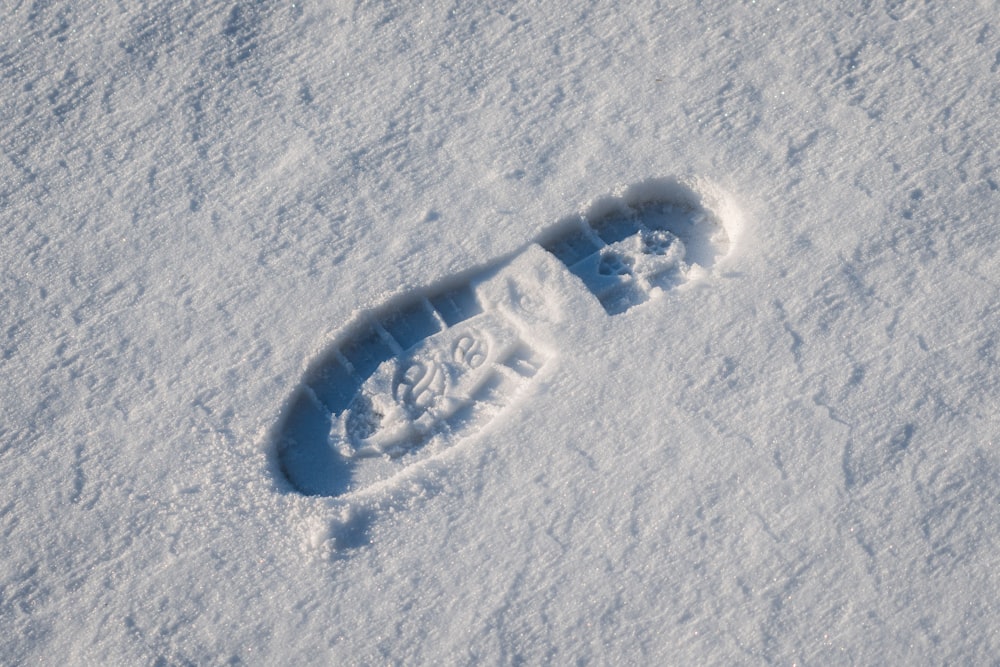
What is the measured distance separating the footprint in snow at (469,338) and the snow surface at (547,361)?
38 mm

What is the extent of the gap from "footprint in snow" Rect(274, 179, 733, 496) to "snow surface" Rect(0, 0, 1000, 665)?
0.04 m

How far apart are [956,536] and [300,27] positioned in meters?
1.66

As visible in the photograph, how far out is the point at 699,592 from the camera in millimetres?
1605

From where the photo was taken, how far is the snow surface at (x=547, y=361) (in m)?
1.61

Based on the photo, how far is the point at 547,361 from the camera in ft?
6.02

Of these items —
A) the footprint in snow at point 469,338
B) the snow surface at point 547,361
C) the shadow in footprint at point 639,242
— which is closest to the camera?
the snow surface at point 547,361

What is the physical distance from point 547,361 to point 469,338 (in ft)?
0.49

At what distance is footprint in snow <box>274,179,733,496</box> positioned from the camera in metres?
1.77

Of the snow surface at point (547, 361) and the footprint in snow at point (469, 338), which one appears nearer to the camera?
the snow surface at point (547, 361)

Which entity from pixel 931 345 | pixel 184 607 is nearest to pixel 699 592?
pixel 931 345

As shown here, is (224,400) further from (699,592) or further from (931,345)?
(931,345)

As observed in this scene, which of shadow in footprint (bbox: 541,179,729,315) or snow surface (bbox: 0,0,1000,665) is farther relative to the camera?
shadow in footprint (bbox: 541,179,729,315)

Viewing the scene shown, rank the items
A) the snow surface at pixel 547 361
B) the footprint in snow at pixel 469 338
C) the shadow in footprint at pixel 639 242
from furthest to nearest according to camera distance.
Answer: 1. the shadow in footprint at pixel 639 242
2. the footprint in snow at pixel 469 338
3. the snow surface at pixel 547 361

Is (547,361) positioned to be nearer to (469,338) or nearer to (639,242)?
(469,338)
